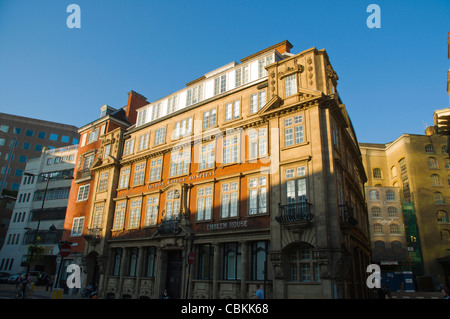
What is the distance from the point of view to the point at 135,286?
90.7ft

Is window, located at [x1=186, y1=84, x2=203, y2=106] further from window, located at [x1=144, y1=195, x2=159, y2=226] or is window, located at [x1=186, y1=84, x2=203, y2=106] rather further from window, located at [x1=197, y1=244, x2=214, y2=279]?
window, located at [x1=197, y1=244, x2=214, y2=279]

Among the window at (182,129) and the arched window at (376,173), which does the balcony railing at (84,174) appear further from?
the arched window at (376,173)

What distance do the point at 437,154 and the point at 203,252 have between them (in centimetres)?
5643

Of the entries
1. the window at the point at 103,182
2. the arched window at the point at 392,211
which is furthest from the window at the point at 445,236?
the window at the point at 103,182

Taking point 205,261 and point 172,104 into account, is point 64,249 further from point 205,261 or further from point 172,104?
point 172,104

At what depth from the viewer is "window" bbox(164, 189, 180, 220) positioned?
26891 millimetres

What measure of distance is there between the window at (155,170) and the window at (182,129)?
9.65ft

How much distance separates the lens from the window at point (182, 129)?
29.5 m

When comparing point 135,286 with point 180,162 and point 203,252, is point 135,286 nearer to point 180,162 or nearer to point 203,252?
point 203,252

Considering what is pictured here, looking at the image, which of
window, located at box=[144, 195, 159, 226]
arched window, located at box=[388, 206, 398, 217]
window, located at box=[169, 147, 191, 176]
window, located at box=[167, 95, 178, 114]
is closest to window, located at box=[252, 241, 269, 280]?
window, located at box=[169, 147, 191, 176]

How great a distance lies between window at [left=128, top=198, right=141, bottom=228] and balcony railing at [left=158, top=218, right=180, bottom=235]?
4.26 meters

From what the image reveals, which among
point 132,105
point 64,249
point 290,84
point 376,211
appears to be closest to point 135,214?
point 64,249

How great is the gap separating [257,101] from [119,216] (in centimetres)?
1846
